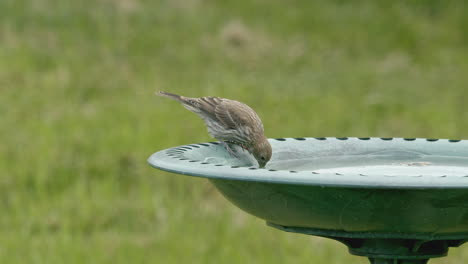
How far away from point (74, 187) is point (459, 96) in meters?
5.47

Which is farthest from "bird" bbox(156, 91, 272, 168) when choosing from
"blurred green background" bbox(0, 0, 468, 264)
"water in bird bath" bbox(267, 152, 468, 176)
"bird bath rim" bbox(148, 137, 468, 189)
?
"blurred green background" bbox(0, 0, 468, 264)

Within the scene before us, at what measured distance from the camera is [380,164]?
3611 mm

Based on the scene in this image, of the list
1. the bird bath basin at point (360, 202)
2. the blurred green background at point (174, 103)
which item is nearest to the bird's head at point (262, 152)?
the bird bath basin at point (360, 202)

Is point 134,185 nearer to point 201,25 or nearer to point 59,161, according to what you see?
point 59,161

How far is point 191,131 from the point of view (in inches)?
333

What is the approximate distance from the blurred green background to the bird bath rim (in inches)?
102

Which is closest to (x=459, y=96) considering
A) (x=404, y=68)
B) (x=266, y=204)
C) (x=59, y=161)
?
(x=404, y=68)

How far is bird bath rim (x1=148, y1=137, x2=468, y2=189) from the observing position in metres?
2.40

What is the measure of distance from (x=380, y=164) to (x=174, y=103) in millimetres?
5886

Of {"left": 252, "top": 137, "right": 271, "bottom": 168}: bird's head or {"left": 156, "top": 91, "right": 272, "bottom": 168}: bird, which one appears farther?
{"left": 156, "top": 91, "right": 272, "bottom": 168}: bird

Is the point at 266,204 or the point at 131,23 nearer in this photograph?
the point at 266,204

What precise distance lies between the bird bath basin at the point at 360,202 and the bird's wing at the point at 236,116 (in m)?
1.03

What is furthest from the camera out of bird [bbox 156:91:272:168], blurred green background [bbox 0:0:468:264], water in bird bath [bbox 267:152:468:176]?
blurred green background [bbox 0:0:468:264]

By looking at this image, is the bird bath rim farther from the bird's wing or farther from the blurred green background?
the blurred green background
